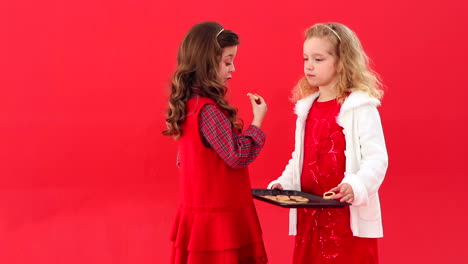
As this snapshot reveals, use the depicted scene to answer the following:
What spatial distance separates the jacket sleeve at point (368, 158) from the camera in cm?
224

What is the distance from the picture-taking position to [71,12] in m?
4.79

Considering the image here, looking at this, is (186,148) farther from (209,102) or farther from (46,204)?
(46,204)

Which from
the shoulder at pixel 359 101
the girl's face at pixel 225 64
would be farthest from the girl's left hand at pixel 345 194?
the girl's face at pixel 225 64

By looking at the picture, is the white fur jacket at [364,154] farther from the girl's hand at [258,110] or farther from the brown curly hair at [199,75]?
the brown curly hair at [199,75]

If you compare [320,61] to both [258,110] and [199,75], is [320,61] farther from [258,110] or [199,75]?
[199,75]

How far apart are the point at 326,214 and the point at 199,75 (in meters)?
0.75

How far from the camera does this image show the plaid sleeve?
7.13ft

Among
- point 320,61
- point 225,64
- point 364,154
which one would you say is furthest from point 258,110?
point 364,154

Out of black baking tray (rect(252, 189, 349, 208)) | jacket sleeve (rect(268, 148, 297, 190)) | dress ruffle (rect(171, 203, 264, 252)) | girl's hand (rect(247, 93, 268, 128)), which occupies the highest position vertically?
girl's hand (rect(247, 93, 268, 128))

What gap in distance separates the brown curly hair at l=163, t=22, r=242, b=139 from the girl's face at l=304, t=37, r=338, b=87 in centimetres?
36

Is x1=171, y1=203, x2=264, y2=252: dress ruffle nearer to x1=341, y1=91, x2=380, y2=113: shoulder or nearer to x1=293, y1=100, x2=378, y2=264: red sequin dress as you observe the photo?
x1=293, y1=100, x2=378, y2=264: red sequin dress

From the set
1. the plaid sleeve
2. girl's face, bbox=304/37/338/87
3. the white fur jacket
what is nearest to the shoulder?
the white fur jacket

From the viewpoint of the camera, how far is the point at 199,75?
7.36 ft

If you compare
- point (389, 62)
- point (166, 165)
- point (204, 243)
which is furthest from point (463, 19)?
point (204, 243)
